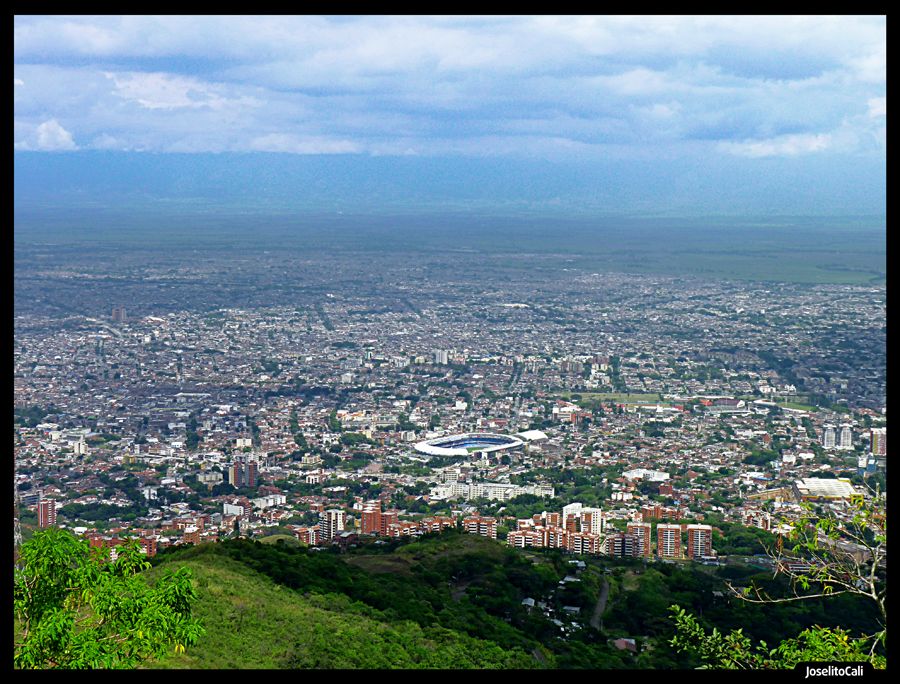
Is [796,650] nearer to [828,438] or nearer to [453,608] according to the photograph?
[453,608]

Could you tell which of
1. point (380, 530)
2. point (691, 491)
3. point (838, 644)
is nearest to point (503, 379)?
point (691, 491)

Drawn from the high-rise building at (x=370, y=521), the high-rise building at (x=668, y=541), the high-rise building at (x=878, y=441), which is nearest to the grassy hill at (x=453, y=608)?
the high-rise building at (x=668, y=541)

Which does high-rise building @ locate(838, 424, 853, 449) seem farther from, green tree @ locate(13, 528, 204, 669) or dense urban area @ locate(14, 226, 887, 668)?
green tree @ locate(13, 528, 204, 669)

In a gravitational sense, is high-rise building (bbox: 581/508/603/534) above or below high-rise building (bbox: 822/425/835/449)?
below

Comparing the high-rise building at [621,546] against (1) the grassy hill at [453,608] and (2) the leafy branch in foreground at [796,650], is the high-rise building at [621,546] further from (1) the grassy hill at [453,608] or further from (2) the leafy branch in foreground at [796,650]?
(2) the leafy branch in foreground at [796,650]

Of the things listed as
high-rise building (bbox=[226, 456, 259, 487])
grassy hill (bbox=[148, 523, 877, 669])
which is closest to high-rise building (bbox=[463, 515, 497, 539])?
grassy hill (bbox=[148, 523, 877, 669])

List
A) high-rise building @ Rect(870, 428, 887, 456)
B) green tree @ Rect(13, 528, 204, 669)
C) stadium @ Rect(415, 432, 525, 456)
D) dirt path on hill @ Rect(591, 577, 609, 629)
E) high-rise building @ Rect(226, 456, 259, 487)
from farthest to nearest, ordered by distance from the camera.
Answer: stadium @ Rect(415, 432, 525, 456) < high-rise building @ Rect(870, 428, 887, 456) < high-rise building @ Rect(226, 456, 259, 487) < dirt path on hill @ Rect(591, 577, 609, 629) < green tree @ Rect(13, 528, 204, 669)
